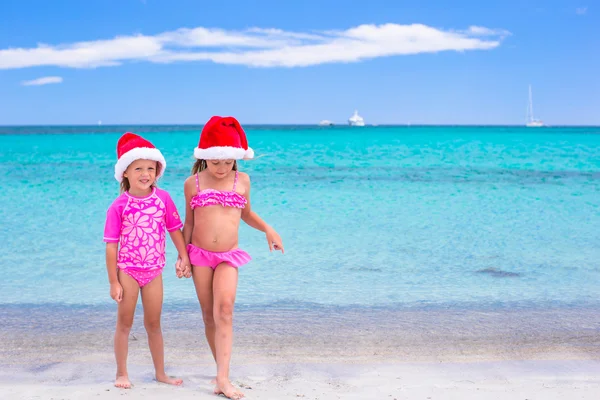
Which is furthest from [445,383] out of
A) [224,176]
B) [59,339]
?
[59,339]

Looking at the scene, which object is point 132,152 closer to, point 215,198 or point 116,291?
point 215,198

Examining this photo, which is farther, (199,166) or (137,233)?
(199,166)

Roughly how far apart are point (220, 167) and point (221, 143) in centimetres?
13

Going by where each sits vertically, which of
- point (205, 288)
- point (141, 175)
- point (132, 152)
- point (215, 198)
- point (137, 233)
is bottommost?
point (205, 288)

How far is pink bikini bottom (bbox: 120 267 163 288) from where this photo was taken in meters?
3.34

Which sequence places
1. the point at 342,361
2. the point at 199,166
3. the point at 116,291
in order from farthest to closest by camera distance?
1. the point at 342,361
2. the point at 199,166
3. the point at 116,291

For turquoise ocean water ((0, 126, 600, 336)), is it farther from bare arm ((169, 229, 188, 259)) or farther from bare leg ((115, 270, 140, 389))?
bare leg ((115, 270, 140, 389))

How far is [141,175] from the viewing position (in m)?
3.37

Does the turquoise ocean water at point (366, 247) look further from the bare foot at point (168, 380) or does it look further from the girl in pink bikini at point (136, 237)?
the bare foot at point (168, 380)

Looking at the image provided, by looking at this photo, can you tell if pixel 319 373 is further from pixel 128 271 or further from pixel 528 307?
pixel 528 307

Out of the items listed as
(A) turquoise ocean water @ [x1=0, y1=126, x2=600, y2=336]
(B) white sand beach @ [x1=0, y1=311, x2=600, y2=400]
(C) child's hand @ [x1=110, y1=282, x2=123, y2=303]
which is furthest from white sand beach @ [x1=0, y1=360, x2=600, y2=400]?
(A) turquoise ocean water @ [x1=0, y1=126, x2=600, y2=336]

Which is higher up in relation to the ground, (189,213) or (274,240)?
(189,213)

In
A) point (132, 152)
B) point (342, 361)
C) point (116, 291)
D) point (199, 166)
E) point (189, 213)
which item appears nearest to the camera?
point (116, 291)

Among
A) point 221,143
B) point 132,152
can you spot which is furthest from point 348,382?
point 132,152
